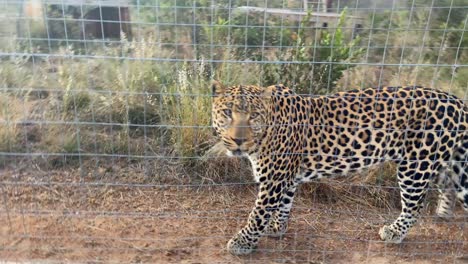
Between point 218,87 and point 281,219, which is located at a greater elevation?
point 218,87

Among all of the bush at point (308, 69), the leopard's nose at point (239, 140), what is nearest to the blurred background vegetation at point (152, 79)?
the bush at point (308, 69)

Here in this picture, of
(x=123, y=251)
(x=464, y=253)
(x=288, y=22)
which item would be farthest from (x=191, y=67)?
(x=464, y=253)

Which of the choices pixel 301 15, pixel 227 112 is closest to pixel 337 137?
pixel 227 112

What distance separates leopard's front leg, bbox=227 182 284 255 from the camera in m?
4.54

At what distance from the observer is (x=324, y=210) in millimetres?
5406

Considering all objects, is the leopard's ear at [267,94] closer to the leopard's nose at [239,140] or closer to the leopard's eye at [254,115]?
the leopard's eye at [254,115]

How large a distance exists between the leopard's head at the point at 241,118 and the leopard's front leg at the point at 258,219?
1.32ft

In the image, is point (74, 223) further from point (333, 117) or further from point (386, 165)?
point (386, 165)

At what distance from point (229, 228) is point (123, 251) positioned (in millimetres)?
1074

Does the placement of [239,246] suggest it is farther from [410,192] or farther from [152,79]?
[152,79]

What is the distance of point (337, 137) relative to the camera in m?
4.70

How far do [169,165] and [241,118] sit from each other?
1812mm

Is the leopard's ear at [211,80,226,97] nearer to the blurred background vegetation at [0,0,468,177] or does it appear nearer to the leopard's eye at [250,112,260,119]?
the leopard's eye at [250,112,260,119]

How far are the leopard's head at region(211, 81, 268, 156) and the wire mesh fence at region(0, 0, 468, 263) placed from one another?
12.6 inches
